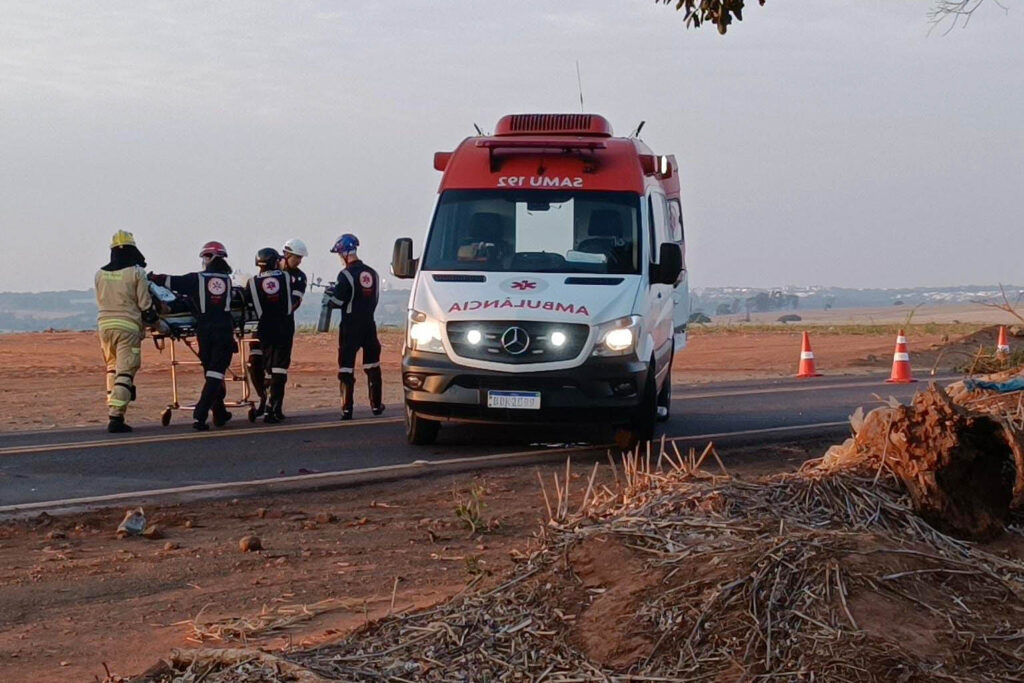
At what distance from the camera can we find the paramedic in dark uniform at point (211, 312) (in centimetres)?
1457

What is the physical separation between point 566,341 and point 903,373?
38.9 ft

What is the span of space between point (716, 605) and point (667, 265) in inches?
307

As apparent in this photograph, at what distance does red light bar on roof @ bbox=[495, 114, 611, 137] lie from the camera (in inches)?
541

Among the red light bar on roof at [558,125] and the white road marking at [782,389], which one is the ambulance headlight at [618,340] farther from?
the white road marking at [782,389]

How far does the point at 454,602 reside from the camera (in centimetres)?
550

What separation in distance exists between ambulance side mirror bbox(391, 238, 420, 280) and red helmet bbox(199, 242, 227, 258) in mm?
2832

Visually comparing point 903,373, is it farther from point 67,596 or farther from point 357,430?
point 67,596

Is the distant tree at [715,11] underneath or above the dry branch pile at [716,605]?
above

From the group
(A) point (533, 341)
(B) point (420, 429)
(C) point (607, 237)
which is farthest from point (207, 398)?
(C) point (607, 237)

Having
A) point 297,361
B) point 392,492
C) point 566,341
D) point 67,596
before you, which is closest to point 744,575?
point 67,596

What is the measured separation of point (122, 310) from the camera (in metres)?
14.3

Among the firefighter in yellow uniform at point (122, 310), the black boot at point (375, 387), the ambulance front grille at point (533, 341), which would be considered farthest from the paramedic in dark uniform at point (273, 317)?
the ambulance front grille at point (533, 341)

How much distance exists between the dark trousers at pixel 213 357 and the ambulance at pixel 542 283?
255 cm

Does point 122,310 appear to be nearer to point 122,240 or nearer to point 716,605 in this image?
point 122,240
